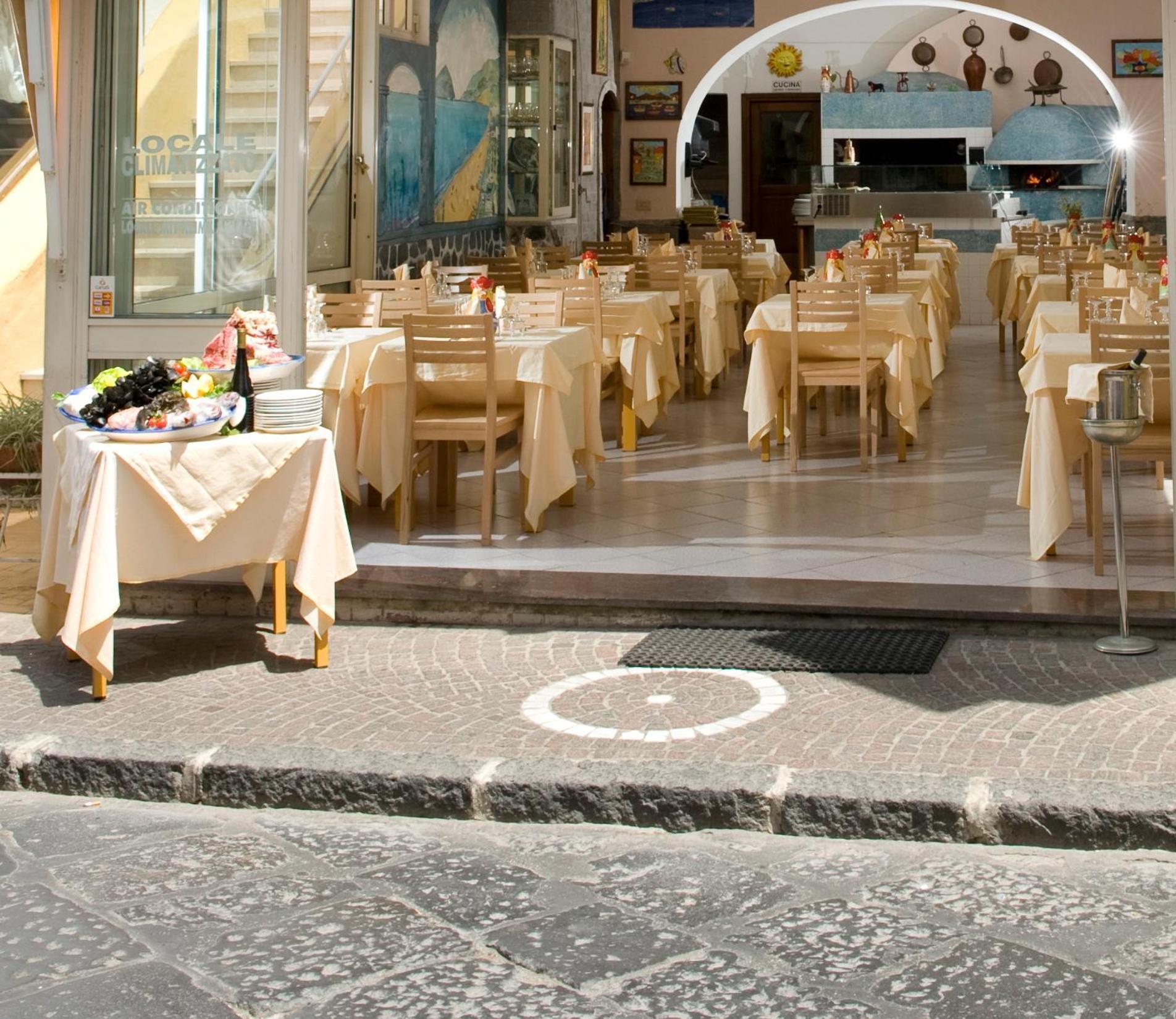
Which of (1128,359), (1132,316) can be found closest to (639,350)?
(1132,316)

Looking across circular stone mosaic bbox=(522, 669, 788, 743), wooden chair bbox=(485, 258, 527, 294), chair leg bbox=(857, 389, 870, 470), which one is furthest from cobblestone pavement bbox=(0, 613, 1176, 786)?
wooden chair bbox=(485, 258, 527, 294)

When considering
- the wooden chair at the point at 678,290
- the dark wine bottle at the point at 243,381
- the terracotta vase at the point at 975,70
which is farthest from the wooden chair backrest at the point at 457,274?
the terracotta vase at the point at 975,70

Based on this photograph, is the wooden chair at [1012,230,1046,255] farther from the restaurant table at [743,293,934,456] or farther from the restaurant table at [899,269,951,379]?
the restaurant table at [743,293,934,456]

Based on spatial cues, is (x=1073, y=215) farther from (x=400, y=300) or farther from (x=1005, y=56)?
(x=1005, y=56)

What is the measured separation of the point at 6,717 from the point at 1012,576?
11.1ft

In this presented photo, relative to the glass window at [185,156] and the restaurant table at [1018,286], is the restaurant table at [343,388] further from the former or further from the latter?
the restaurant table at [1018,286]

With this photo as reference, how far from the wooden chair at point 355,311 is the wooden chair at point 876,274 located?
285 cm

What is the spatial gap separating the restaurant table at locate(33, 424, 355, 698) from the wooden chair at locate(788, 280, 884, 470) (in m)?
3.76

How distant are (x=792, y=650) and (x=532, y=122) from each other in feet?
35.2

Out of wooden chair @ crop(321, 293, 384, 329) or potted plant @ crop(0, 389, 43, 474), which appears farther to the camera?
wooden chair @ crop(321, 293, 384, 329)

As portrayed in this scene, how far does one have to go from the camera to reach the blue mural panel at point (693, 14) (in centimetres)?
1903

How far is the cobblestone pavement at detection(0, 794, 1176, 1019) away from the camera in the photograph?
302 centimetres

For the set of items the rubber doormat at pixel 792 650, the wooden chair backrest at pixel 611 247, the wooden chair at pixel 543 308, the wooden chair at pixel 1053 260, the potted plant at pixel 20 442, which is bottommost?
the rubber doormat at pixel 792 650

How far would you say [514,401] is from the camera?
23.9ft
